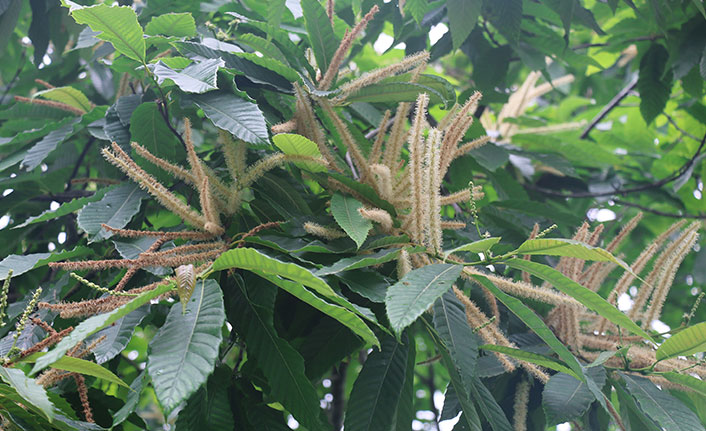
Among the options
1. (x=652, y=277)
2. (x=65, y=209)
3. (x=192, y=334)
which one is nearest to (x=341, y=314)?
(x=192, y=334)

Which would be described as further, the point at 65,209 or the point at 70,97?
the point at 70,97

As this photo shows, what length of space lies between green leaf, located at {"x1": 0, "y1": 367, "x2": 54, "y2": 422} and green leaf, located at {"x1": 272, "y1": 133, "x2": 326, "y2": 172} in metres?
0.66

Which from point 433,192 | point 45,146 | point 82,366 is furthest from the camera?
point 45,146

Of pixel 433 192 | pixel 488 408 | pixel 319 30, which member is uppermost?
pixel 319 30

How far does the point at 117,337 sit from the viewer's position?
119 centimetres

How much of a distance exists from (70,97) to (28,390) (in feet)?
4.15

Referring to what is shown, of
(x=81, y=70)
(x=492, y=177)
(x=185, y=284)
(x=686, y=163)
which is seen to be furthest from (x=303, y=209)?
(x=686, y=163)

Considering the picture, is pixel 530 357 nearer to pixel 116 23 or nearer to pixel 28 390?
pixel 28 390

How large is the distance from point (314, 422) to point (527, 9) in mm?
1791

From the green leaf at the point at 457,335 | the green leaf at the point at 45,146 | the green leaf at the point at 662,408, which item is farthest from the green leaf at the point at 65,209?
the green leaf at the point at 662,408

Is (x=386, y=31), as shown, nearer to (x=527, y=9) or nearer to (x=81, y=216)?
(x=527, y=9)

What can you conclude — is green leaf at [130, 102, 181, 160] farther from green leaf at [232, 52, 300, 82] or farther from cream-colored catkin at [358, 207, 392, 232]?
cream-colored catkin at [358, 207, 392, 232]

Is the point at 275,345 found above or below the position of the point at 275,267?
below

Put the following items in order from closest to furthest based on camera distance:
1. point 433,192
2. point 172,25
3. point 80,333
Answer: point 80,333 < point 433,192 < point 172,25
